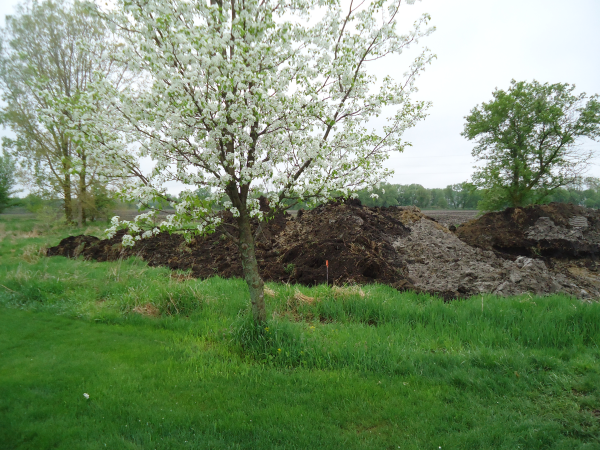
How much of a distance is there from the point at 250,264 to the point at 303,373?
5.87ft

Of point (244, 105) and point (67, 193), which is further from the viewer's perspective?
point (67, 193)

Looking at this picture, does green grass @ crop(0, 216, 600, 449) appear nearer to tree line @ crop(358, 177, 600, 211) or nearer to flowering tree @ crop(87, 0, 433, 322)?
flowering tree @ crop(87, 0, 433, 322)

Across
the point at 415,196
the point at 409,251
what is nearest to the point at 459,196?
the point at 415,196

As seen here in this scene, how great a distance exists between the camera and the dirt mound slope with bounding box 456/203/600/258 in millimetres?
12570

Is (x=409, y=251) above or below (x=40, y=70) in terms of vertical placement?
below

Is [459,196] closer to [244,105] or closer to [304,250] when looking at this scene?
[304,250]

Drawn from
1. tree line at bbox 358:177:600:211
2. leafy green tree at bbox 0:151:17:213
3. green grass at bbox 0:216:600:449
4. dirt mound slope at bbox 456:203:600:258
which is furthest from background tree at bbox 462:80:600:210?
leafy green tree at bbox 0:151:17:213

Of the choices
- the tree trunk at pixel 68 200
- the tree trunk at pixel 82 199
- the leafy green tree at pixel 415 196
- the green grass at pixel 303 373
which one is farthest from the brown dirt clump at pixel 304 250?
the leafy green tree at pixel 415 196

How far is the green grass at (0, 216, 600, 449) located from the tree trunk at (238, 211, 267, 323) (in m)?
0.28

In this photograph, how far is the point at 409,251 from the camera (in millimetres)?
11797

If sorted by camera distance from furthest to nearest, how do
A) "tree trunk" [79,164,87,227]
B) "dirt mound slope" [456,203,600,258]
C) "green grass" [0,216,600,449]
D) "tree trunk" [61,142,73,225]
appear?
"tree trunk" [61,142,73,225] → "tree trunk" [79,164,87,227] → "dirt mound slope" [456,203,600,258] → "green grass" [0,216,600,449]

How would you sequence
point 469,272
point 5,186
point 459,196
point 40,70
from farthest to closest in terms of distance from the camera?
point 459,196 → point 5,186 → point 40,70 → point 469,272

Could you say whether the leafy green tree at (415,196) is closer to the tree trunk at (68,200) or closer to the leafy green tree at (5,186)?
the tree trunk at (68,200)

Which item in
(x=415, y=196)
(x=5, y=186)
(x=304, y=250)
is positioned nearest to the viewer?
(x=304, y=250)
